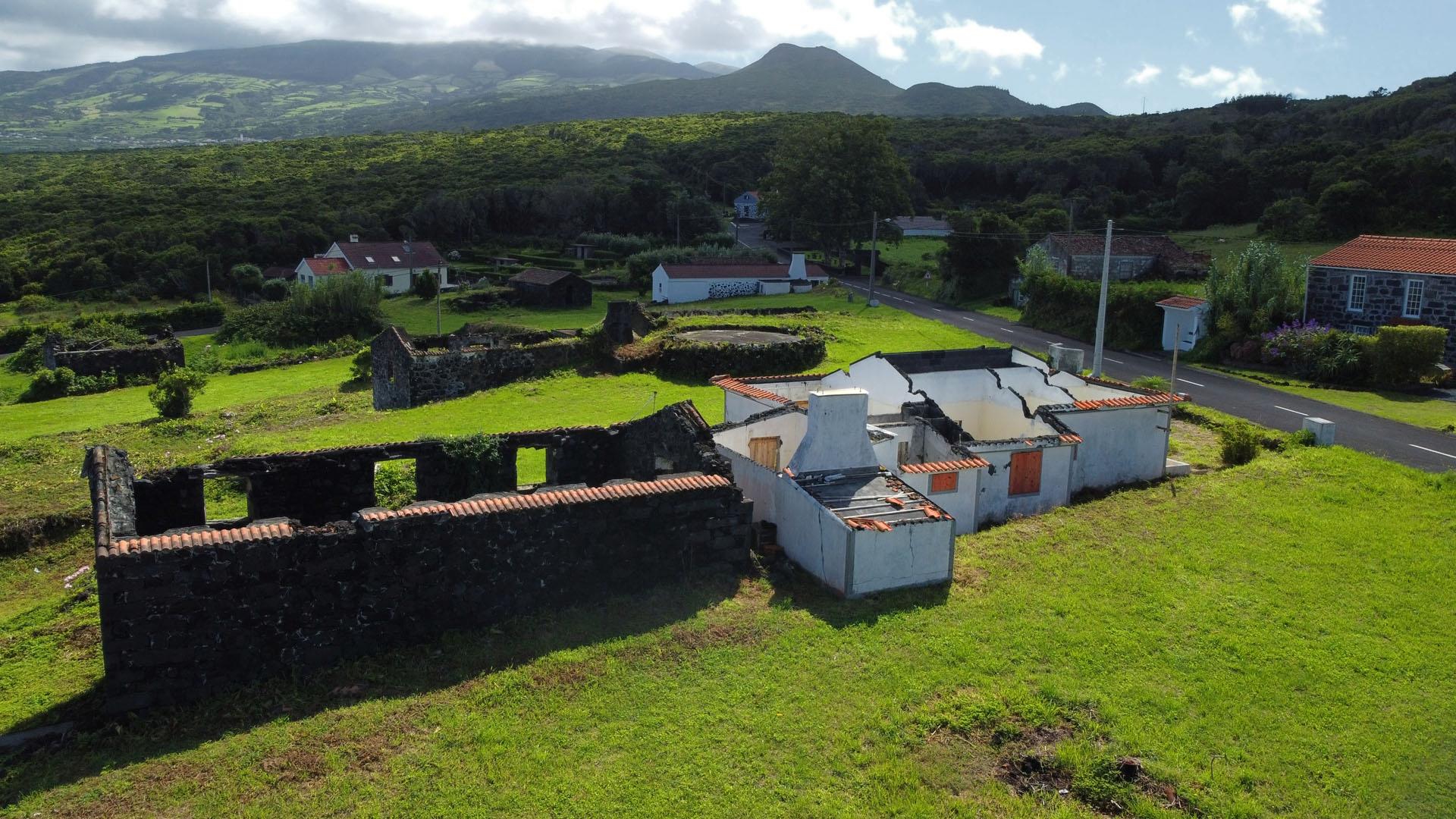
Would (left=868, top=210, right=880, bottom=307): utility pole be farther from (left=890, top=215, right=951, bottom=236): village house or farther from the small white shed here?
the small white shed

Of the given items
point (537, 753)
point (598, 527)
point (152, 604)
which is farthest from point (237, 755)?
point (598, 527)

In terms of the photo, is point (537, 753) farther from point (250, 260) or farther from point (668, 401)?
point (250, 260)

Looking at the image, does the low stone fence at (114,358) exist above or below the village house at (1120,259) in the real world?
below

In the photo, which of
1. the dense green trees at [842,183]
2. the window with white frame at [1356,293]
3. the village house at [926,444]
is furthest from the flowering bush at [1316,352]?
the dense green trees at [842,183]

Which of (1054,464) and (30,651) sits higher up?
(1054,464)

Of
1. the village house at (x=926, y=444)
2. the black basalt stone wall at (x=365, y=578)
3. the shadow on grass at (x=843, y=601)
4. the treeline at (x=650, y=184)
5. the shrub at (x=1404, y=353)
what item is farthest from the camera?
the treeline at (x=650, y=184)

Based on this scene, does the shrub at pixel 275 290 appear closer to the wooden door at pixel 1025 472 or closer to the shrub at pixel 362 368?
the shrub at pixel 362 368

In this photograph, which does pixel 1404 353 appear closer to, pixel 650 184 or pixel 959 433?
pixel 959 433
